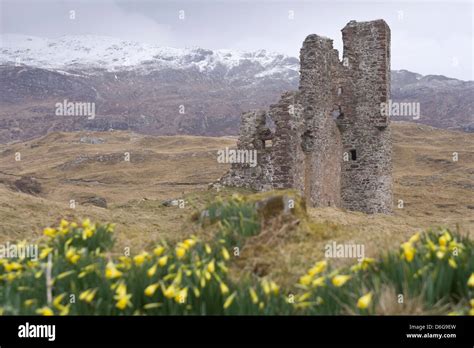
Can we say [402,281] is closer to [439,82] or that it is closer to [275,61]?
[439,82]

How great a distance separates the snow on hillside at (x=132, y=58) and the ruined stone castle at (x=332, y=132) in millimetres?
102220

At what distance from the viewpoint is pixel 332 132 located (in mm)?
19812

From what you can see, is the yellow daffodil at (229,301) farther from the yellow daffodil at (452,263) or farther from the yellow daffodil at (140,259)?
the yellow daffodil at (452,263)

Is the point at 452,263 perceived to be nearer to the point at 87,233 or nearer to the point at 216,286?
the point at 216,286

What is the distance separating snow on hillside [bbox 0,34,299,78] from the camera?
5039 inches

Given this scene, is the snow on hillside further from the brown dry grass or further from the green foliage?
the green foliage

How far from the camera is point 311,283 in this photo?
4738 mm

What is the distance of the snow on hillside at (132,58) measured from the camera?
128000 millimetres

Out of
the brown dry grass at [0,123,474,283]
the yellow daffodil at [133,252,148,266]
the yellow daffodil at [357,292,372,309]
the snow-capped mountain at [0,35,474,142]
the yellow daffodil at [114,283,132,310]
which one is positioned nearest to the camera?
the yellow daffodil at [357,292,372,309]

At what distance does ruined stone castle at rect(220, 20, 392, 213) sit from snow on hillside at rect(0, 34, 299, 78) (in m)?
102

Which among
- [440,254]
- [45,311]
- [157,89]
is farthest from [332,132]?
[157,89]

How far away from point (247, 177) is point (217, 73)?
363ft

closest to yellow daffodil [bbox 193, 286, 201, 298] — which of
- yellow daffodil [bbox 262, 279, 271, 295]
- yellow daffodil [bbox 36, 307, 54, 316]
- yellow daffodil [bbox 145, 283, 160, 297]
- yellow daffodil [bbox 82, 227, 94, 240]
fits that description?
yellow daffodil [bbox 145, 283, 160, 297]
